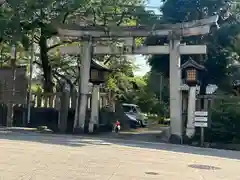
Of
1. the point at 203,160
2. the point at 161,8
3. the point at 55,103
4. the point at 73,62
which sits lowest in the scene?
the point at 203,160

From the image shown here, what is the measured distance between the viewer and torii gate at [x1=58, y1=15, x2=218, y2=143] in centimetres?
2212

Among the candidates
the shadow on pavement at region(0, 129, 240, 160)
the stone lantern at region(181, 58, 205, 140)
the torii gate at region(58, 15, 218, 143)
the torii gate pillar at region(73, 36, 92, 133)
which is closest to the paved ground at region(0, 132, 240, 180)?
the shadow on pavement at region(0, 129, 240, 160)

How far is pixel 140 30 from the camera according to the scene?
77.2 ft

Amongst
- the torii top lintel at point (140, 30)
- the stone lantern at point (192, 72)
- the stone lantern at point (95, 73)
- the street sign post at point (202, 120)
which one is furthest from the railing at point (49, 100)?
the street sign post at point (202, 120)

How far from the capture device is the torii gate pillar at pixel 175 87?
2236 centimetres

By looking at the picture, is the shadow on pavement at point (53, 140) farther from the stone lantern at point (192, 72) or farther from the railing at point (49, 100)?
the railing at point (49, 100)

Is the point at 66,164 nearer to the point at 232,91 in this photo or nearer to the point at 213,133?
the point at 213,133

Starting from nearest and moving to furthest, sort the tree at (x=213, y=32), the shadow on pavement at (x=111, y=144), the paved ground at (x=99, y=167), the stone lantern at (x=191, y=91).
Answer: the paved ground at (x=99, y=167), the shadow on pavement at (x=111, y=144), the stone lantern at (x=191, y=91), the tree at (x=213, y=32)

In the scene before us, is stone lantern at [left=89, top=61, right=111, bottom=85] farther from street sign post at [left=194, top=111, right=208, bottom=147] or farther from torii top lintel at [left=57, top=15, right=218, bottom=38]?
street sign post at [left=194, top=111, right=208, bottom=147]

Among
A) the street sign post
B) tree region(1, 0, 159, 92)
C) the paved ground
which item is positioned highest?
tree region(1, 0, 159, 92)

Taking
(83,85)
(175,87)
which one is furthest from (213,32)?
(83,85)

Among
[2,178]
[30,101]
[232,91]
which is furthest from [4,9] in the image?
[2,178]

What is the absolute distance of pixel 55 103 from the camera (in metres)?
27.2

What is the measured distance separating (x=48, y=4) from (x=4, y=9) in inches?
111
